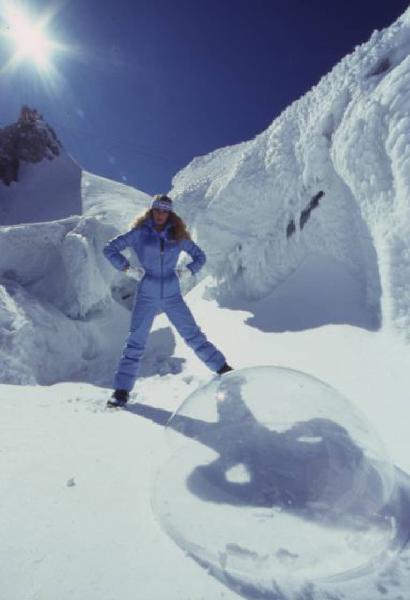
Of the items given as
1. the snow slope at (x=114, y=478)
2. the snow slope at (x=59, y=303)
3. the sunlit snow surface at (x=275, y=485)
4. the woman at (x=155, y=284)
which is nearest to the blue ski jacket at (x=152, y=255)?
the woman at (x=155, y=284)

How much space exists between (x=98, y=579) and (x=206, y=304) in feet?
18.8

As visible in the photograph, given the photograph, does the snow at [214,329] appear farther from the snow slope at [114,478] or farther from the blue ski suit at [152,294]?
the blue ski suit at [152,294]

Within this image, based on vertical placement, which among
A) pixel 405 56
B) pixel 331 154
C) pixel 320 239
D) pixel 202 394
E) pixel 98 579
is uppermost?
pixel 405 56

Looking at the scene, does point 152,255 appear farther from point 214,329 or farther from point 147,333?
point 214,329

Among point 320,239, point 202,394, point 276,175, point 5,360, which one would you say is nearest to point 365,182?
point 320,239

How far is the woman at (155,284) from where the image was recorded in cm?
370

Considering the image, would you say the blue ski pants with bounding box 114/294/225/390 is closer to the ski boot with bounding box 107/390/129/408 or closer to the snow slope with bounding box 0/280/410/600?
the ski boot with bounding box 107/390/129/408

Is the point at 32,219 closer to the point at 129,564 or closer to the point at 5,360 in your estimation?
the point at 5,360

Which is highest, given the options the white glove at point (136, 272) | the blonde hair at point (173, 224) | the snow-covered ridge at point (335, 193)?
the snow-covered ridge at point (335, 193)

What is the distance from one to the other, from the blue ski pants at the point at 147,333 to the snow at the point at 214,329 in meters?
0.39

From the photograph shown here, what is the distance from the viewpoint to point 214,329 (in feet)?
19.2

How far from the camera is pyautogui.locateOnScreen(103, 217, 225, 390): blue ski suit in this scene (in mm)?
3695

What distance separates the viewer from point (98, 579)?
1.41 metres

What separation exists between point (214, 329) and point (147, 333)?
2257 mm
